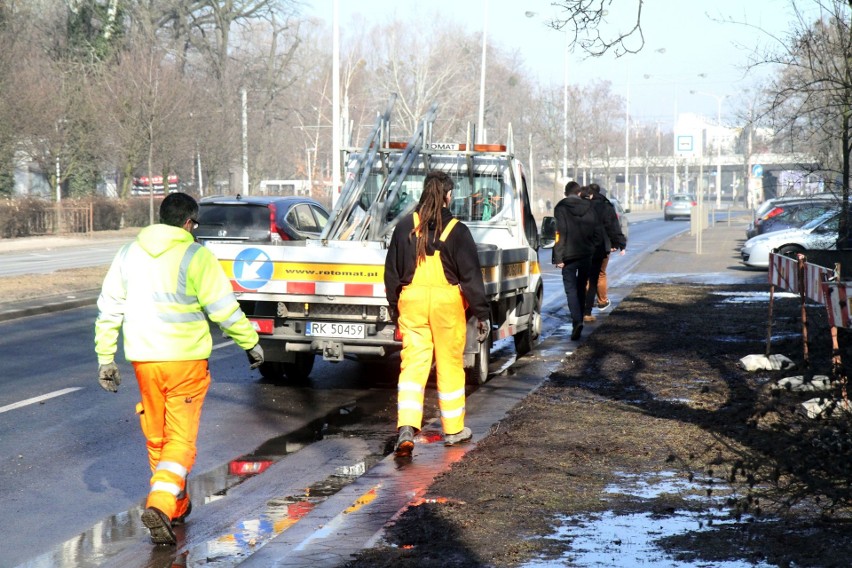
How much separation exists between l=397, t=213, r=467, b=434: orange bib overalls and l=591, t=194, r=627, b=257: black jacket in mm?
7719

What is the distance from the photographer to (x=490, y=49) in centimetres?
8656

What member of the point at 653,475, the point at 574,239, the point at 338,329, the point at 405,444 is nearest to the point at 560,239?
the point at 574,239

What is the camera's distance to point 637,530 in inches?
218

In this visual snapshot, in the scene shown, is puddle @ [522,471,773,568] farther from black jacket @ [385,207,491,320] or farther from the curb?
the curb

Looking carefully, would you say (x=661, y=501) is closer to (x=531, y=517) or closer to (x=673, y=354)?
(x=531, y=517)

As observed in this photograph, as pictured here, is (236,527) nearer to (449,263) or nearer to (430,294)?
(430,294)

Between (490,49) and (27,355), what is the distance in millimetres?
75982

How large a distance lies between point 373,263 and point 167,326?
4.10 meters

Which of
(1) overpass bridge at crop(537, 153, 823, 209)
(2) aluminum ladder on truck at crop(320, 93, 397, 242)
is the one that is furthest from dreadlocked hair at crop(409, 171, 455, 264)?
(1) overpass bridge at crop(537, 153, 823, 209)

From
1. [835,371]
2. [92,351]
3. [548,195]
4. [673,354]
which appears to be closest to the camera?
[835,371]

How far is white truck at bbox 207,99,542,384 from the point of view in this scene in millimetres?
10102

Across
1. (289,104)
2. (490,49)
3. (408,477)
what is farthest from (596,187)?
(490,49)

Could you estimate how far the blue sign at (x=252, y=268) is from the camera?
10.2 m

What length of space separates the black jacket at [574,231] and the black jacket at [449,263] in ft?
22.8
